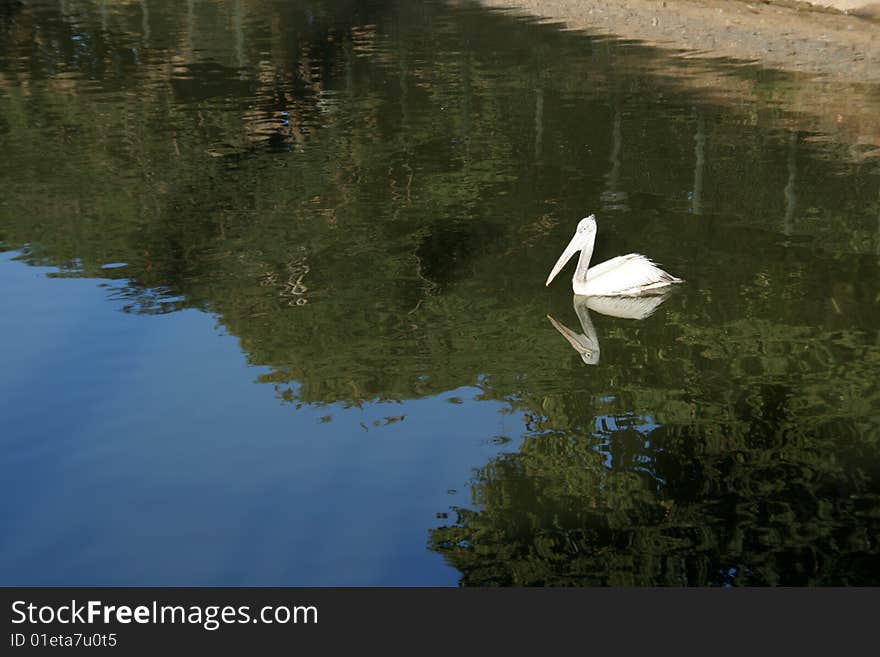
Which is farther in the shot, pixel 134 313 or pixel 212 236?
pixel 212 236

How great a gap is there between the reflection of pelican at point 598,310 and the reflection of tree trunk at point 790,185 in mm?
3154

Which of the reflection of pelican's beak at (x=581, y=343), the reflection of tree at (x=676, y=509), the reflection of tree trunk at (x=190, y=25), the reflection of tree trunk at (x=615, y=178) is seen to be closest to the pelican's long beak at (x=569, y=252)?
the reflection of pelican's beak at (x=581, y=343)

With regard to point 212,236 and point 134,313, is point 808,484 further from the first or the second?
point 212,236

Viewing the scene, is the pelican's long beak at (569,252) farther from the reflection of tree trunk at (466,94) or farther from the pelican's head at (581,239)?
the reflection of tree trunk at (466,94)

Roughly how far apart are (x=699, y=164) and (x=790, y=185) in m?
1.64

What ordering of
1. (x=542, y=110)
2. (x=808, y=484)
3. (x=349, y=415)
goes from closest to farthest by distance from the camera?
1. (x=808, y=484)
2. (x=349, y=415)
3. (x=542, y=110)

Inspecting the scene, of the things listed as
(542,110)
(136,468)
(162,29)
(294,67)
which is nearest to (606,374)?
(136,468)

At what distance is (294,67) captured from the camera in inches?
1127

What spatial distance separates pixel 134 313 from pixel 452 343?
3636 mm

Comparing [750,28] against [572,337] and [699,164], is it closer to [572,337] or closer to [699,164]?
[699,164]

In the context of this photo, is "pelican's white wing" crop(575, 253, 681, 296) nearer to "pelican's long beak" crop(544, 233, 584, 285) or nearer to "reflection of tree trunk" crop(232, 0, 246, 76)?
"pelican's long beak" crop(544, 233, 584, 285)

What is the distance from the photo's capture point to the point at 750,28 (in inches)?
1198

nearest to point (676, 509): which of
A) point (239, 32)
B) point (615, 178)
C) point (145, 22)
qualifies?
point (615, 178)

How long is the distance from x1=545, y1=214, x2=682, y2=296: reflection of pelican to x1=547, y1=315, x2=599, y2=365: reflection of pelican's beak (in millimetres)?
732
